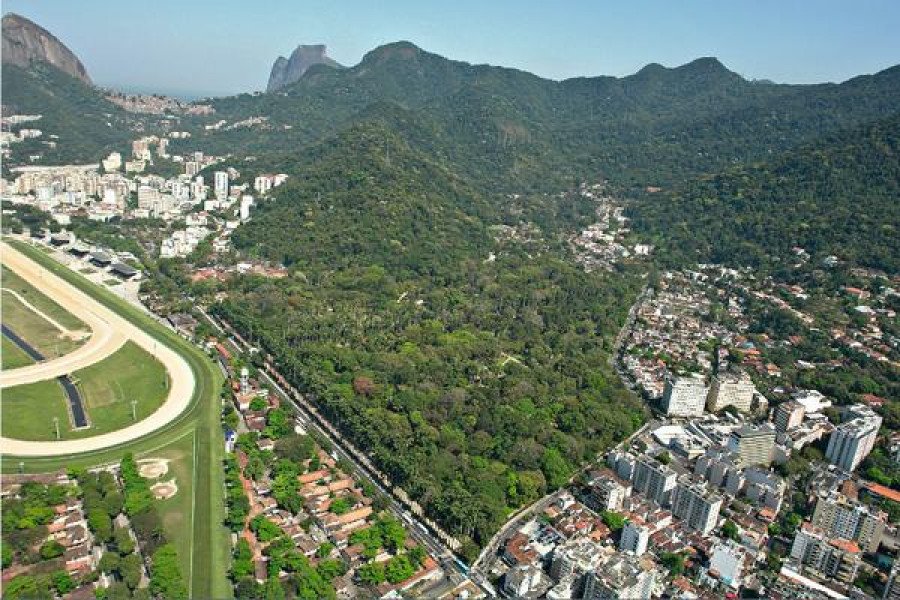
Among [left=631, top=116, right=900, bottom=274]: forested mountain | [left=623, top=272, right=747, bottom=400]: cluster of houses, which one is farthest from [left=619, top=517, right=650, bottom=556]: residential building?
[left=631, top=116, right=900, bottom=274]: forested mountain

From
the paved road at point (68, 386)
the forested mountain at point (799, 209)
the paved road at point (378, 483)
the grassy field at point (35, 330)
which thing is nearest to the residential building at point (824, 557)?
the paved road at point (378, 483)

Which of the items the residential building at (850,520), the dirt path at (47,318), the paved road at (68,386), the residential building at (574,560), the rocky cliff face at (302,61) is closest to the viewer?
the residential building at (574,560)

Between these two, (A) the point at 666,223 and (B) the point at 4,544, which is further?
(A) the point at 666,223

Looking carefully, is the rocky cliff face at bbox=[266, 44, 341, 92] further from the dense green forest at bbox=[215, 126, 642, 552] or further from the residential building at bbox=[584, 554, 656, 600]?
the residential building at bbox=[584, 554, 656, 600]

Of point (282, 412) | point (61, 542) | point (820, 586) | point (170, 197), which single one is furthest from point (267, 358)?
point (170, 197)

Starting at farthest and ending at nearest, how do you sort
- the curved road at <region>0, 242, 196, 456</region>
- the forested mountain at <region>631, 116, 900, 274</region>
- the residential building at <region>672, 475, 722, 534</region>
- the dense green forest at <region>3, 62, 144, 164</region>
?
the dense green forest at <region>3, 62, 144, 164</region> < the forested mountain at <region>631, 116, 900, 274</region> < the curved road at <region>0, 242, 196, 456</region> < the residential building at <region>672, 475, 722, 534</region>

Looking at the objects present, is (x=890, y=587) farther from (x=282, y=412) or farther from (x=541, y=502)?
(x=282, y=412)

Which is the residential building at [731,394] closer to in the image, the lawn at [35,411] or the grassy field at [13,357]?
the lawn at [35,411]
